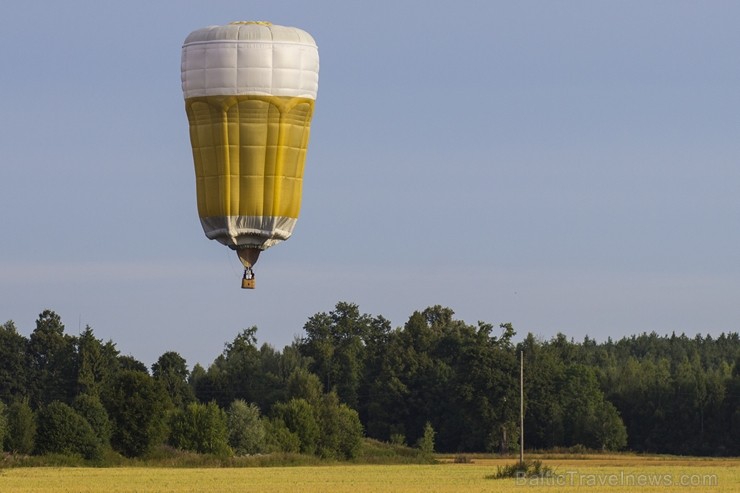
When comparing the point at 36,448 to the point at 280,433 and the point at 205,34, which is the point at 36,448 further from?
the point at 205,34

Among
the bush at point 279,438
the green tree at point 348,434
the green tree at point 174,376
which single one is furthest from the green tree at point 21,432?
the green tree at point 174,376

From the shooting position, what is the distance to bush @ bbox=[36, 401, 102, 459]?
78.1 m

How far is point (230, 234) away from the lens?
38219 mm

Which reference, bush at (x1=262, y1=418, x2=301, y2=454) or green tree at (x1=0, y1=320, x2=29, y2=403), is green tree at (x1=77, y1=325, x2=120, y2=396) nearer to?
green tree at (x1=0, y1=320, x2=29, y2=403)

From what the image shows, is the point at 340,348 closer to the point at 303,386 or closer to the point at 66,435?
the point at 303,386

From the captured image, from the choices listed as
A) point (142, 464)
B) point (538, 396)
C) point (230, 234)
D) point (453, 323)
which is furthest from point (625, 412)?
point (230, 234)

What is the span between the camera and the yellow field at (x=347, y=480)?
5303cm

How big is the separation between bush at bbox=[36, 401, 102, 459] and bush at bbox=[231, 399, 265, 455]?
28.7 ft

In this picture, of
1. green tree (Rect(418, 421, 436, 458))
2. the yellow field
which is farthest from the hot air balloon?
green tree (Rect(418, 421, 436, 458))

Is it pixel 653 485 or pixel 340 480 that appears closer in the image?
pixel 653 485

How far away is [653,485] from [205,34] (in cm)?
2452

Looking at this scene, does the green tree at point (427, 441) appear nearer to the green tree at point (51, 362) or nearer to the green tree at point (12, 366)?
the green tree at point (51, 362)

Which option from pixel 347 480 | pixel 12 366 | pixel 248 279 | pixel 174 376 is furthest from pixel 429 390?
pixel 248 279

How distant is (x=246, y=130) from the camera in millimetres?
38312
